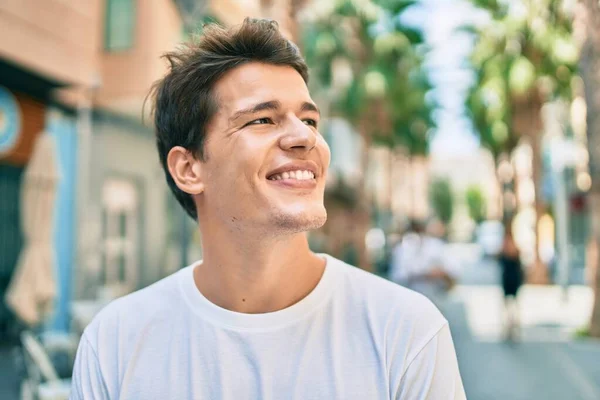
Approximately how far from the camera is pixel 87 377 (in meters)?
1.71

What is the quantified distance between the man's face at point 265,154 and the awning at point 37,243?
613 centimetres

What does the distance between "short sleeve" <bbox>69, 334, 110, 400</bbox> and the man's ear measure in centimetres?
52

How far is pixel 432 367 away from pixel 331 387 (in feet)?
0.82

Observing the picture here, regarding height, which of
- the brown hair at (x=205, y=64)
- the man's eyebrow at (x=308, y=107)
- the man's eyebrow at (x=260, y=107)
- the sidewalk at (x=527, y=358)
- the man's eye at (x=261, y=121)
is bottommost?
the sidewalk at (x=527, y=358)

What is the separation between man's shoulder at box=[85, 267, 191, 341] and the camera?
177 cm

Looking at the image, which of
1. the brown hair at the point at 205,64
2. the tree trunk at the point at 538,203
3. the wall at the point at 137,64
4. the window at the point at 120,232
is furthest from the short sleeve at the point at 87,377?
the tree trunk at the point at 538,203

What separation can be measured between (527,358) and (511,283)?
77.5 inches

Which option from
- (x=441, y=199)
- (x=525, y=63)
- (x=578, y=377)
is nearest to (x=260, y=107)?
(x=578, y=377)

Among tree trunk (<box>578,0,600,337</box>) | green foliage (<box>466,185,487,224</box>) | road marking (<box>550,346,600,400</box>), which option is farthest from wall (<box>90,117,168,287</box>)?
green foliage (<box>466,185,487,224</box>)

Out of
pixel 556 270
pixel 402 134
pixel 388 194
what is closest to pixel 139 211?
pixel 402 134

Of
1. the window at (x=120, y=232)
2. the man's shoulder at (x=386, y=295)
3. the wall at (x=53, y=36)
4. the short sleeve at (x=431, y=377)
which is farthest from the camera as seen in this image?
the window at (x=120, y=232)

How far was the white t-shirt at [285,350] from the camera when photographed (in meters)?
1.56

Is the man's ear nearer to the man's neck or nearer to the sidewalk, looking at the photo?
the man's neck

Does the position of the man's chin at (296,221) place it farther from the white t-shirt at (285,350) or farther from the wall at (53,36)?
the wall at (53,36)
